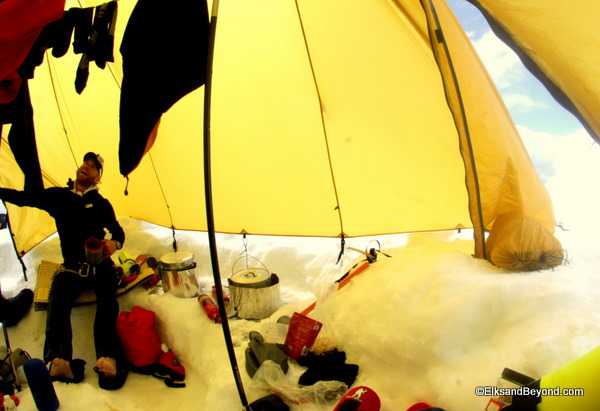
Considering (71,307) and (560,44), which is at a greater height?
(560,44)

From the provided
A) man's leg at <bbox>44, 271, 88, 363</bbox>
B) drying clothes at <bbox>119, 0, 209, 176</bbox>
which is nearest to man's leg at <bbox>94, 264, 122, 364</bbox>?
man's leg at <bbox>44, 271, 88, 363</bbox>

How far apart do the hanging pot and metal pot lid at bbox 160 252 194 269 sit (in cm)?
38

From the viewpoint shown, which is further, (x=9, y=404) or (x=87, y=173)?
(x=87, y=173)

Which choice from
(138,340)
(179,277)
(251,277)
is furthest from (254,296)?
(138,340)

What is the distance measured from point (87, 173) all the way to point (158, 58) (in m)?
1.33

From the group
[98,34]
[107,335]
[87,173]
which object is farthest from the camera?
[87,173]

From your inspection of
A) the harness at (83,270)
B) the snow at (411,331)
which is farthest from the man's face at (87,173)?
the snow at (411,331)

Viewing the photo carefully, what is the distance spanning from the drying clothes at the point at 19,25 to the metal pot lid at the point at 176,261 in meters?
1.49

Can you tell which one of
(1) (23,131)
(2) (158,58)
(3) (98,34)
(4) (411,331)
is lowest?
(4) (411,331)

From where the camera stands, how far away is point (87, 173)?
7.50 ft

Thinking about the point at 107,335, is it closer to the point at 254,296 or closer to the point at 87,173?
the point at 254,296

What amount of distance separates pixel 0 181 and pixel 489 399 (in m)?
3.55

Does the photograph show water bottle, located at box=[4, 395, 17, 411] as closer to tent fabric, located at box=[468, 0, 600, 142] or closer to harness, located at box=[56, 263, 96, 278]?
harness, located at box=[56, 263, 96, 278]

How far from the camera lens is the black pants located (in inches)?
77.2
